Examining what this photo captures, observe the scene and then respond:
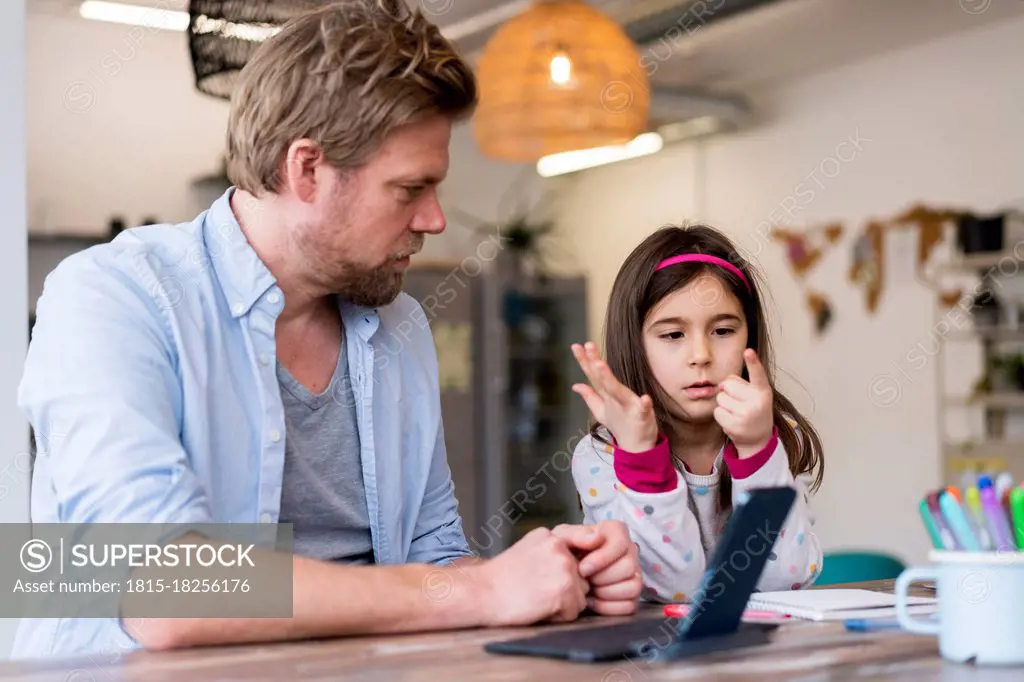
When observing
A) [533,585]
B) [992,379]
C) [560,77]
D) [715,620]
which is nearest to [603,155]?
[992,379]

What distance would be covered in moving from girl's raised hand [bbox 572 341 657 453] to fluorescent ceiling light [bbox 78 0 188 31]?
518 centimetres

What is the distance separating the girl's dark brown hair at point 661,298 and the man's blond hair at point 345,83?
18.9 inches

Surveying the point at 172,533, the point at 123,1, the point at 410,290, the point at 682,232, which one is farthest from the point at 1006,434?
the point at 172,533

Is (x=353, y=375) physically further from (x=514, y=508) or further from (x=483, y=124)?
(x=514, y=508)

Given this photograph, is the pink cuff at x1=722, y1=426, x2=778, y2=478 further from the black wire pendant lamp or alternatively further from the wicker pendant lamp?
the wicker pendant lamp

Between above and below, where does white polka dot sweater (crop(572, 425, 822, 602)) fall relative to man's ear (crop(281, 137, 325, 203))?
below

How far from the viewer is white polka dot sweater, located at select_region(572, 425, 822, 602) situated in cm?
163

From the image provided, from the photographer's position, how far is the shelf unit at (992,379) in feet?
18.8

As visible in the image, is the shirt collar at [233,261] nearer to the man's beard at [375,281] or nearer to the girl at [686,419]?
the man's beard at [375,281]

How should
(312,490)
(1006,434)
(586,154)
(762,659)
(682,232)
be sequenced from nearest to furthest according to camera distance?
(762,659), (312,490), (682,232), (1006,434), (586,154)

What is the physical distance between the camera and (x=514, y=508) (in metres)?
6.75

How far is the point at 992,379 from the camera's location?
588 cm

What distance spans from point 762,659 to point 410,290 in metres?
5.33

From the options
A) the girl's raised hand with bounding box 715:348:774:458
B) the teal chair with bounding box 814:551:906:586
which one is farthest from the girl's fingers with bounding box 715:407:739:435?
the teal chair with bounding box 814:551:906:586
